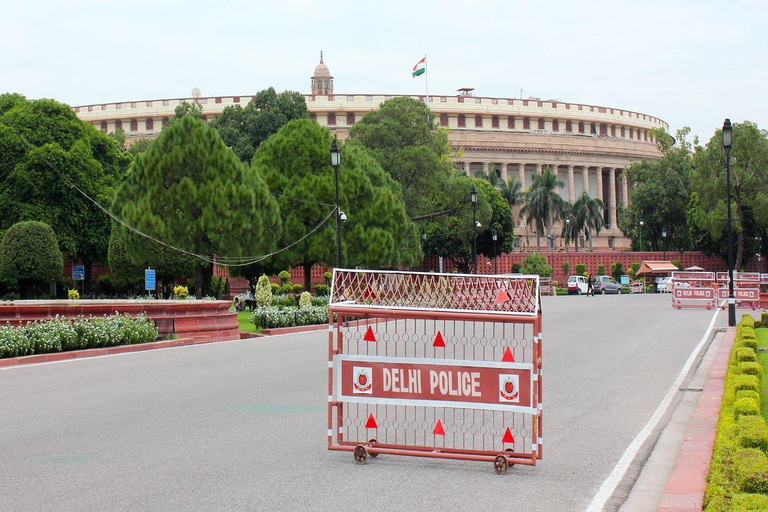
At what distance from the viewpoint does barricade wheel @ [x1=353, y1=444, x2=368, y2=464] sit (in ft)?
25.6

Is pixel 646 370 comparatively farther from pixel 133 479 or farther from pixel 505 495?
pixel 133 479

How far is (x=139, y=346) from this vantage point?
2014cm

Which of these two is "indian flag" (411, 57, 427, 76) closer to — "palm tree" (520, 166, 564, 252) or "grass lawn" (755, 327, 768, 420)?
"palm tree" (520, 166, 564, 252)

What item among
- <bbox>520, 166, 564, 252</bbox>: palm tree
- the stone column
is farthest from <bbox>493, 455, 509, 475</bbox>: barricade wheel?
the stone column

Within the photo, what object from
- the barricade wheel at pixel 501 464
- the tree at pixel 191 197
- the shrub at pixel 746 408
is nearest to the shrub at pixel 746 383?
the shrub at pixel 746 408

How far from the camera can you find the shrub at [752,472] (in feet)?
19.0

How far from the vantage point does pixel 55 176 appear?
47.5 metres

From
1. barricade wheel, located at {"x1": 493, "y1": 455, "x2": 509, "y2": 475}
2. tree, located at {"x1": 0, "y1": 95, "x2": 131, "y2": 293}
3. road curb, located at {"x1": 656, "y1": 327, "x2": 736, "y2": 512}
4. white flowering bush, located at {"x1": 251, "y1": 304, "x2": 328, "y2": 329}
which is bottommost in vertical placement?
road curb, located at {"x1": 656, "y1": 327, "x2": 736, "y2": 512}

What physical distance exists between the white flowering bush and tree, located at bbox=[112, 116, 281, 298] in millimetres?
5292

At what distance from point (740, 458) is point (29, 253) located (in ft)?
126

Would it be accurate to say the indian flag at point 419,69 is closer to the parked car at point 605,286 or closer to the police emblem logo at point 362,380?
the parked car at point 605,286

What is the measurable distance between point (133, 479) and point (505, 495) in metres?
2.93

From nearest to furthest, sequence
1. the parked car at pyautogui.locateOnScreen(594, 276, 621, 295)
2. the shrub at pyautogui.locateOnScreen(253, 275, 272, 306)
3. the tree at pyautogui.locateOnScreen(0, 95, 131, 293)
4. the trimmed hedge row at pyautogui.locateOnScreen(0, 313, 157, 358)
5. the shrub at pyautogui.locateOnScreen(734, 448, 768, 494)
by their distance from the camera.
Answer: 1. the shrub at pyautogui.locateOnScreen(734, 448, 768, 494)
2. the trimmed hedge row at pyautogui.locateOnScreen(0, 313, 157, 358)
3. the shrub at pyautogui.locateOnScreen(253, 275, 272, 306)
4. the tree at pyautogui.locateOnScreen(0, 95, 131, 293)
5. the parked car at pyautogui.locateOnScreen(594, 276, 621, 295)

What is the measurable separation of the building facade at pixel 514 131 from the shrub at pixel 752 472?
3492 inches
